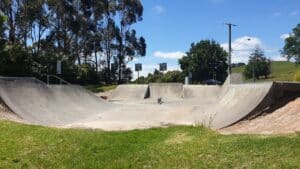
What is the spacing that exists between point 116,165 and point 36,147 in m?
1.77

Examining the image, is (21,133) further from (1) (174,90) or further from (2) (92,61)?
(2) (92,61)

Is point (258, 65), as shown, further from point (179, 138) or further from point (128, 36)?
point (179, 138)

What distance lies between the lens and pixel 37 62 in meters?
40.8

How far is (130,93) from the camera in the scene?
35438 mm

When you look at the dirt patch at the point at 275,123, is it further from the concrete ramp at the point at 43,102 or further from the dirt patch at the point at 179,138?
the concrete ramp at the point at 43,102

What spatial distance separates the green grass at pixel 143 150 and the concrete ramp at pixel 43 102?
439cm

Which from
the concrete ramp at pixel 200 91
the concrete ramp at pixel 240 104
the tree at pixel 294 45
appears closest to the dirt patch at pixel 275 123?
the concrete ramp at pixel 240 104

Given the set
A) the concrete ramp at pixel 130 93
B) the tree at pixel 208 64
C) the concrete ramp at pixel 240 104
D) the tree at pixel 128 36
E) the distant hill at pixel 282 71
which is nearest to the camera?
the concrete ramp at pixel 240 104

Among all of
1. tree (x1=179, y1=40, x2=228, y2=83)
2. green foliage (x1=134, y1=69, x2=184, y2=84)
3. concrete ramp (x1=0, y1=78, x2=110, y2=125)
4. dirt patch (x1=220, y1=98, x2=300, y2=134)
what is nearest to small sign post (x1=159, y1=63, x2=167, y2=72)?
green foliage (x1=134, y1=69, x2=184, y2=84)

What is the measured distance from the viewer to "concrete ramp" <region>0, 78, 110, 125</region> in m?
14.2

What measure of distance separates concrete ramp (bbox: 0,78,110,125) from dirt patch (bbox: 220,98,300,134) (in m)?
5.91

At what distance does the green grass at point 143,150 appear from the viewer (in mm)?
7391

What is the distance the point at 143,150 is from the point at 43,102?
8.73m

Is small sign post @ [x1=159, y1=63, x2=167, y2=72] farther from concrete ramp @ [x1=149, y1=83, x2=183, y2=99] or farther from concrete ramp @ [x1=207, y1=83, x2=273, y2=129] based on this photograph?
concrete ramp @ [x1=207, y1=83, x2=273, y2=129]
